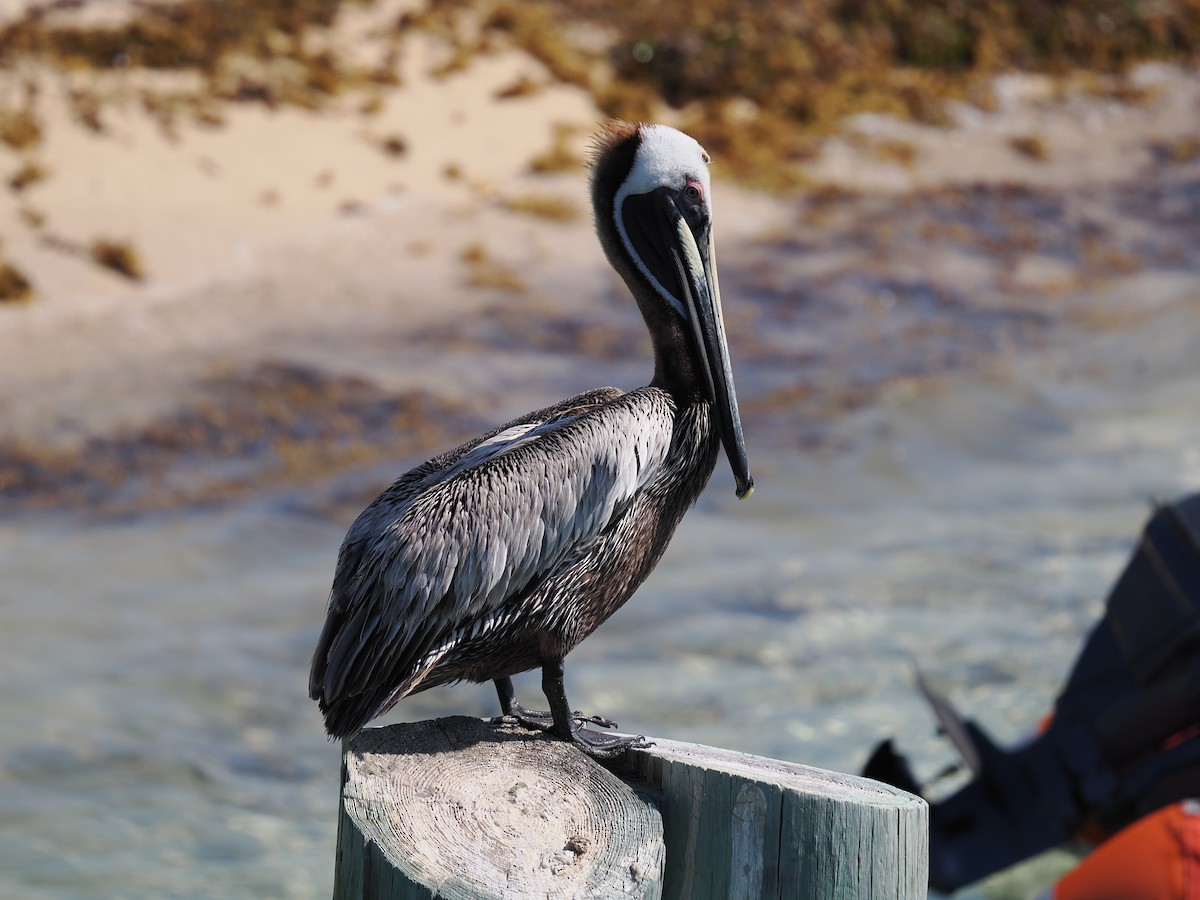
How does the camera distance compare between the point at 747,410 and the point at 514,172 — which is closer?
the point at 747,410

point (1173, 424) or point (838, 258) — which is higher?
point (838, 258)

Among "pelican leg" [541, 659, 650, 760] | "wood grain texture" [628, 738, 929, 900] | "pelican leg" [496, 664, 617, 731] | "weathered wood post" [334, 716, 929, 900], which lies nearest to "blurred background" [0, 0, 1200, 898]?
"pelican leg" [496, 664, 617, 731]

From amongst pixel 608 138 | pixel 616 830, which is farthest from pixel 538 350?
pixel 616 830

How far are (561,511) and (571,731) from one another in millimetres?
416

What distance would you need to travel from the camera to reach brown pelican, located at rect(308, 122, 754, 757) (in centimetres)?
260

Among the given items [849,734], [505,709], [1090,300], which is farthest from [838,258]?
[505,709]

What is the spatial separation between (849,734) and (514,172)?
7240 mm

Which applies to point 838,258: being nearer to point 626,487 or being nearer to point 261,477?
point 261,477

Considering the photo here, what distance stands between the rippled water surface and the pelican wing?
3.07 m

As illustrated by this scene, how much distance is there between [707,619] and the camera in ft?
24.7

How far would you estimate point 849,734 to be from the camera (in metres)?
6.50

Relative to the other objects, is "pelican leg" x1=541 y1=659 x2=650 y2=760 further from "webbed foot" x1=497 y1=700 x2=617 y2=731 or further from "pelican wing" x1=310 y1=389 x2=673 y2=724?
"pelican wing" x1=310 y1=389 x2=673 y2=724

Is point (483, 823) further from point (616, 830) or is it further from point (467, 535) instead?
point (467, 535)

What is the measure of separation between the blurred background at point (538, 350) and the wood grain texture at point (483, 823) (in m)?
3.14
